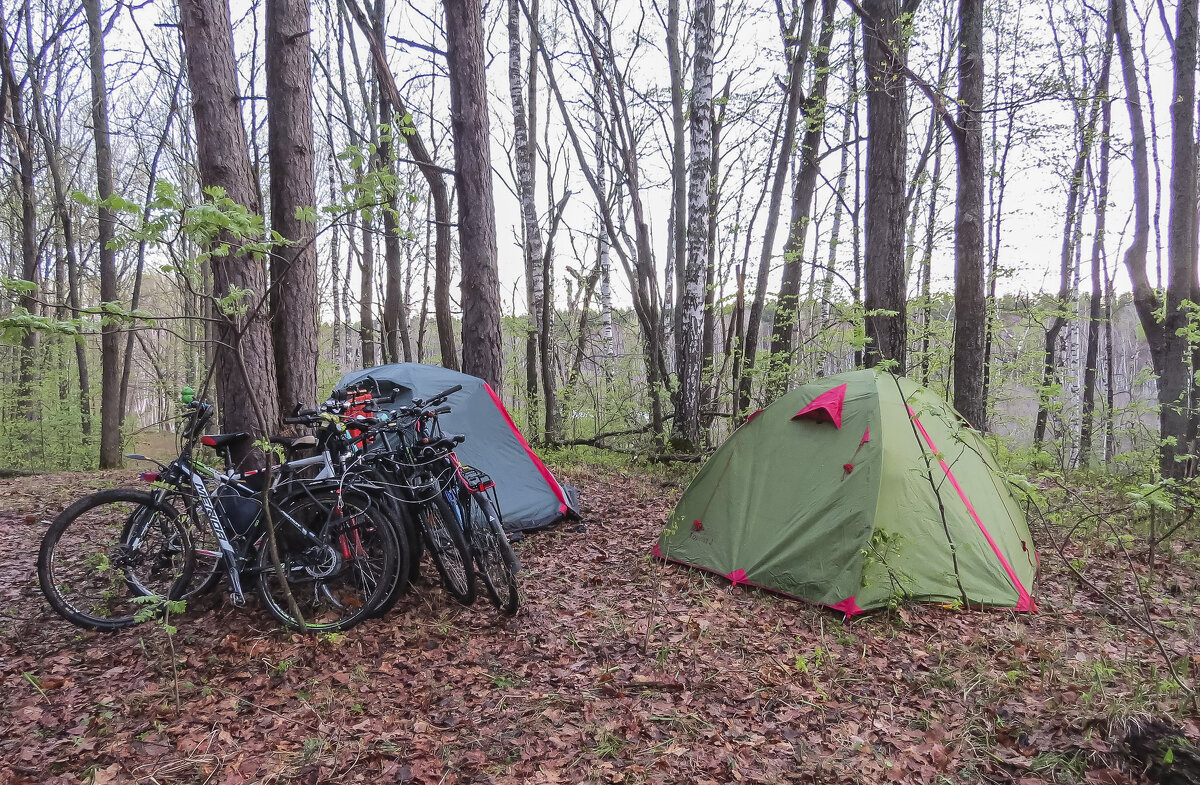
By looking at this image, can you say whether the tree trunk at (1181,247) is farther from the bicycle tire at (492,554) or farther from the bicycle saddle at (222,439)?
the bicycle saddle at (222,439)

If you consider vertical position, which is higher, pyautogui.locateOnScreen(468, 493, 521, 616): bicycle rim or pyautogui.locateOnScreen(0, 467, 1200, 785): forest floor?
pyautogui.locateOnScreen(468, 493, 521, 616): bicycle rim

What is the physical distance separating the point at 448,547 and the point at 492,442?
1837 millimetres

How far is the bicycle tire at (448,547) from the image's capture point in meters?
3.46

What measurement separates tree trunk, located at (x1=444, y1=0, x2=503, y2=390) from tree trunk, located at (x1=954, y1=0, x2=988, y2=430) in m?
4.88

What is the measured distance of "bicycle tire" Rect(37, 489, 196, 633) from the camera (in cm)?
332

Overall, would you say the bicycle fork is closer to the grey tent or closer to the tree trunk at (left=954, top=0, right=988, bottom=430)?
the grey tent

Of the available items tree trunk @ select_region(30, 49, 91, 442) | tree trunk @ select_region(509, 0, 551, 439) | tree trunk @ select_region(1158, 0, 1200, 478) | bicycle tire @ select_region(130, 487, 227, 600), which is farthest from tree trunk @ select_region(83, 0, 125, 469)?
tree trunk @ select_region(1158, 0, 1200, 478)

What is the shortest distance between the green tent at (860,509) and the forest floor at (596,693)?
0.20 m

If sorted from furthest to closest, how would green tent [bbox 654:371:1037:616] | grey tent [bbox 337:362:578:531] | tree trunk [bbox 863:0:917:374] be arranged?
tree trunk [bbox 863:0:917:374], grey tent [bbox 337:362:578:531], green tent [bbox 654:371:1037:616]

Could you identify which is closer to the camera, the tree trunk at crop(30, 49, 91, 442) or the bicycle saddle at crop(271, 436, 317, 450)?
the bicycle saddle at crop(271, 436, 317, 450)

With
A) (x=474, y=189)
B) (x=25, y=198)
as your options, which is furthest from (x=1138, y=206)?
(x=25, y=198)

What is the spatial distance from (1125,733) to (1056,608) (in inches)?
72.8

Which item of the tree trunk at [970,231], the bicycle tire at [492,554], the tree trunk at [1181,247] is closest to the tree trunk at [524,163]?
the tree trunk at [970,231]

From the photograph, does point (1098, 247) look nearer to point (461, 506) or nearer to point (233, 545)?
point (461, 506)
